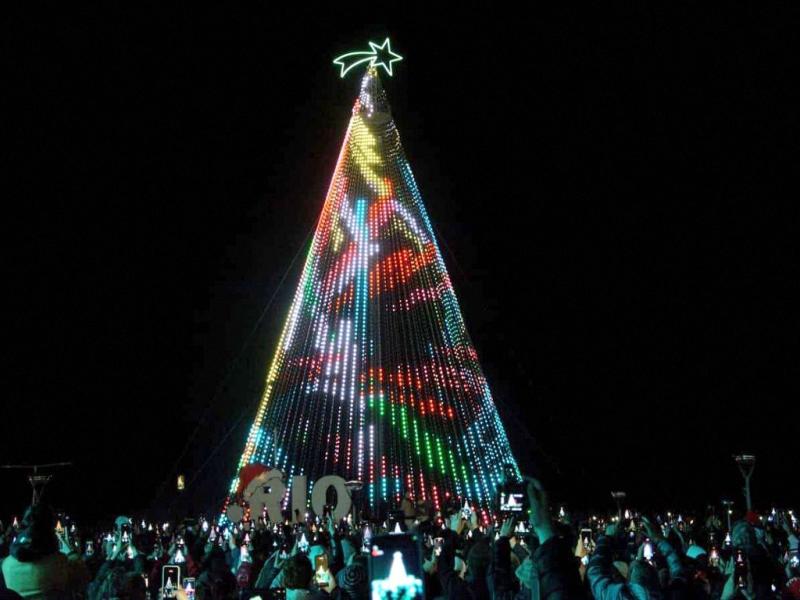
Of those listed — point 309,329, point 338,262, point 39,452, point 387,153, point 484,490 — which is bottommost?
point 484,490

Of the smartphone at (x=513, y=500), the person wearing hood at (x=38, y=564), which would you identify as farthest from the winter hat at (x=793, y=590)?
the person wearing hood at (x=38, y=564)

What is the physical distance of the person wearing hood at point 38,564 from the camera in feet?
15.0

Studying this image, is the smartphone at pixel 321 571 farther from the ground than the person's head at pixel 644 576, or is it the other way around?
the smartphone at pixel 321 571

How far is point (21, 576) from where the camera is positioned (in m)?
4.57

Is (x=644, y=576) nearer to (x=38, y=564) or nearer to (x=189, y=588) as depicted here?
(x=189, y=588)

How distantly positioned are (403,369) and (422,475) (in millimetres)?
2992

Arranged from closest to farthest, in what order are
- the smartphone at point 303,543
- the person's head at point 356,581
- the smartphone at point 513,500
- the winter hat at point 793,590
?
the person's head at point 356,581
the winter hat at point 793,590
the smartphone at point 513,500
the smartphone at point 303,543

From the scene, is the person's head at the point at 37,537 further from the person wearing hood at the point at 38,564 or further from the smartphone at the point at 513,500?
the smartphone at the point at 513,500

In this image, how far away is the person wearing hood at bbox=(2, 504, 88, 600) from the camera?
4570 mm

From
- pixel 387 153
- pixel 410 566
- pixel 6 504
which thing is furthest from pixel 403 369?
pixel 410 566

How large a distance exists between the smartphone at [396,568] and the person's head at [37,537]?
1.63m

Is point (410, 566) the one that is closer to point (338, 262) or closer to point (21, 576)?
point (21, 576)

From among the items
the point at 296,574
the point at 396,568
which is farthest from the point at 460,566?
the point at 396,568

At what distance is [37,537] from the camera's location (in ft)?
15.2
